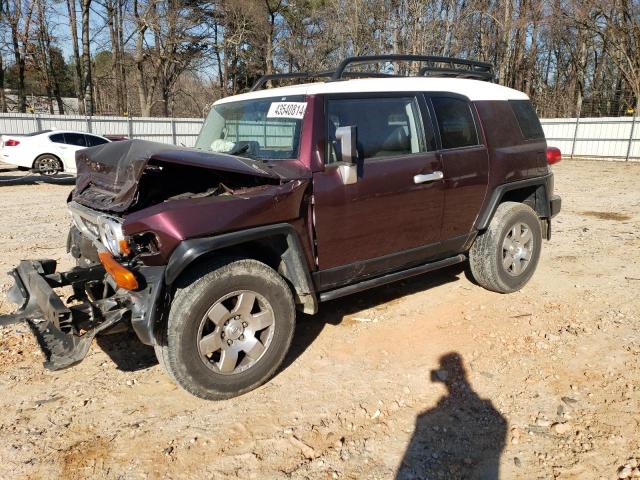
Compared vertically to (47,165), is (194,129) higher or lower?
higher

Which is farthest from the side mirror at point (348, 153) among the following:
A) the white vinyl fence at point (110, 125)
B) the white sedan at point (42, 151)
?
the white vinyl fence at point (110, 125)

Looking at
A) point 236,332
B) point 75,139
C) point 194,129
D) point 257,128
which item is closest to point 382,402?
point 236,332

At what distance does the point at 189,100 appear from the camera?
40562 mm

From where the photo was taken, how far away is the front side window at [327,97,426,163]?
12.3 feet

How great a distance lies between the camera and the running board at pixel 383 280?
3.85m

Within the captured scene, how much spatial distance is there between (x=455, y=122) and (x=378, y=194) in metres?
1.19

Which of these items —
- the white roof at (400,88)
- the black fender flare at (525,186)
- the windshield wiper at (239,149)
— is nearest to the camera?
the white roof at (400,88)

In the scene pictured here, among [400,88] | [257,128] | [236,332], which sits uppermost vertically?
[400,88]

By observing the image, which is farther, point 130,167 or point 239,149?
point 239,149

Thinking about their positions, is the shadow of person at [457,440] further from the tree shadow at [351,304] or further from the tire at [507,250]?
the tire at [507,250]

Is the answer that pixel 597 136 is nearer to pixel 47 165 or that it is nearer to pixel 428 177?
pixel 47 165

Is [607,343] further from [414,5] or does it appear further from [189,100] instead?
[189,100]

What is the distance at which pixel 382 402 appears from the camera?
331 cm

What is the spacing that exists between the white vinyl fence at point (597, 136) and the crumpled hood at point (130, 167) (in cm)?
2126
